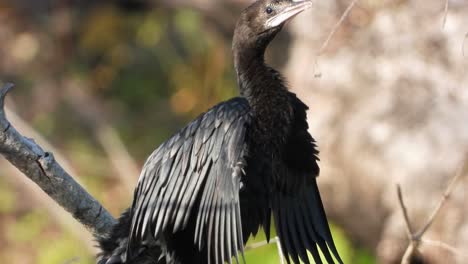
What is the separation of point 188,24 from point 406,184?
4.09m

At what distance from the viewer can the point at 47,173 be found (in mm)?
4020

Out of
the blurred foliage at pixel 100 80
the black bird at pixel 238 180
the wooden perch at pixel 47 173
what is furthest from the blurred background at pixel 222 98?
the wooden perch at pixel 47 173

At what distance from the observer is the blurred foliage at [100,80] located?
9508 mm

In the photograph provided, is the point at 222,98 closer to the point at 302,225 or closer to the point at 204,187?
the point at 302,225

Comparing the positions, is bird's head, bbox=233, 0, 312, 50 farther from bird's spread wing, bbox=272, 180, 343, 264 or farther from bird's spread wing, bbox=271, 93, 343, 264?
bird's spread wing, bbox=272, 180, 343, 264

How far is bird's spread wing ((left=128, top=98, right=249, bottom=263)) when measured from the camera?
13.0ft

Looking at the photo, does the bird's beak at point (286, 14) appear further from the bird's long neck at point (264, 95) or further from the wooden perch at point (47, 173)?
the wooden perch at point (47, 173)

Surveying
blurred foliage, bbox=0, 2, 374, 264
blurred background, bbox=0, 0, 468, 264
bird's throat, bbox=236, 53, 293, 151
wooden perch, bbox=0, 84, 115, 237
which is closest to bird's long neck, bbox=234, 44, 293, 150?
bird's throat, bbox=236, 53, 293, 151

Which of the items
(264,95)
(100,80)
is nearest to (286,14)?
(264,95)

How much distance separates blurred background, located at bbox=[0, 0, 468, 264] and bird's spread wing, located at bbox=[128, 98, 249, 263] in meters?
2.61

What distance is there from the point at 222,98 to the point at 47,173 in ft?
19.0

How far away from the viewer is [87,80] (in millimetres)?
9992

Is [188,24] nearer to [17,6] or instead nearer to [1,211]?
[17,6]

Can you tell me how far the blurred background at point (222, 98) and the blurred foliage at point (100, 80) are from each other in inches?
0.6
